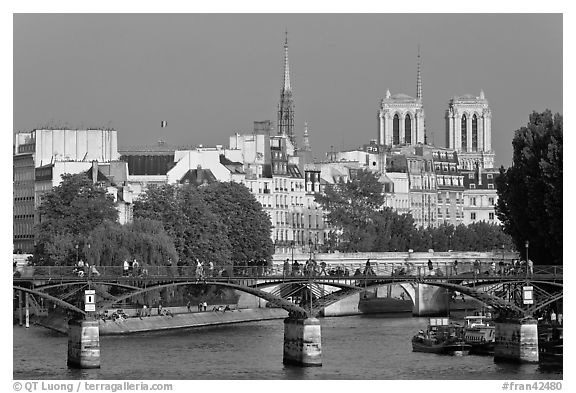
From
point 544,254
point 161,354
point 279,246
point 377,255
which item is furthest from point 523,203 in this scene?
point 279,246

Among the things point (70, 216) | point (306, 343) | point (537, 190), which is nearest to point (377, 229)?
point (70, 216)

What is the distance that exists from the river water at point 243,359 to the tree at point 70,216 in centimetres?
683

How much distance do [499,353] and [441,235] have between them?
73.6m

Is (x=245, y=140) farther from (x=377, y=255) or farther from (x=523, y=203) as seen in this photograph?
(x=523, y=203)

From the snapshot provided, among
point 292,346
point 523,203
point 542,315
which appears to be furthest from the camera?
point 523,203

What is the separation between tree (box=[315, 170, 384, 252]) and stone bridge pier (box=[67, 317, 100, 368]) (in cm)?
7602

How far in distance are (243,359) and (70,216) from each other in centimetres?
3481

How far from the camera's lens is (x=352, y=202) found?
5999 inches

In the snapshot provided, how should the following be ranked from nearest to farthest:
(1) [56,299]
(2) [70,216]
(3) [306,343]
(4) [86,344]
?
1. (1) [56,299]
2. (4) [86,344]
3. (3) [306,343]
4. (2) [70,216]

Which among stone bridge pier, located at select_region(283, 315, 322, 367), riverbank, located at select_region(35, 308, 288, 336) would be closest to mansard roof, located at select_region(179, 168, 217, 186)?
riverbank, located at select_region(35, 308, 288, 336)

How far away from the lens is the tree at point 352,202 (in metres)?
149

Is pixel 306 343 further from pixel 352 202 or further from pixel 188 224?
pixel 352 202

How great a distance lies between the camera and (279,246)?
142m

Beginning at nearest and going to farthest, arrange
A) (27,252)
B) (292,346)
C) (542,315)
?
(292,346) < (542,315) < (27,252)
